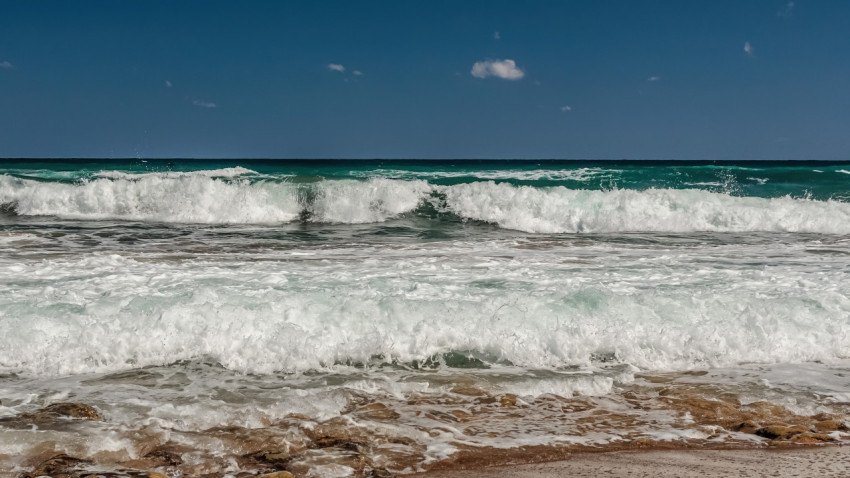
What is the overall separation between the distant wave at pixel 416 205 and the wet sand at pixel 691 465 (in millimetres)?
11919

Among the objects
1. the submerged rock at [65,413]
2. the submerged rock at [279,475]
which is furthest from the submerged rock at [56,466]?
the submerged rock at [279,475]

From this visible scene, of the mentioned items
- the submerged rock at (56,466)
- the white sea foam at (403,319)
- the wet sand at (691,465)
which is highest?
the white sea foam at (403,319)

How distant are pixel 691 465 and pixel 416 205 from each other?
48.0 feet

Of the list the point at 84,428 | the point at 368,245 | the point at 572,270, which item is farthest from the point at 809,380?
the point at 368,245

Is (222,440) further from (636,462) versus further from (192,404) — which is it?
(636,462)

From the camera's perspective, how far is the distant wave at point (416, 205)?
15.8 metres

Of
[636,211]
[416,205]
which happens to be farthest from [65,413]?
[636,211]

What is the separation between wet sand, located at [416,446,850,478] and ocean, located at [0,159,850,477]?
13cm

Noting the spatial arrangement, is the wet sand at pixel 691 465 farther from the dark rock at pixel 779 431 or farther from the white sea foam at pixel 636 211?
the white sea foam at pixel 636 211

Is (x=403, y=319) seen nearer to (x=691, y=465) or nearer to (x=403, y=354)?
(x=403, y=354)

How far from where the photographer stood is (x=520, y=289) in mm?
6637

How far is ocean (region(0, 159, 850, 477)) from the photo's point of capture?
134 inches

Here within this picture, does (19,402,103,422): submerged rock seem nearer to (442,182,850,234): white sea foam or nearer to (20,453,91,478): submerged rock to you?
(20,453,91,478): submerged rock

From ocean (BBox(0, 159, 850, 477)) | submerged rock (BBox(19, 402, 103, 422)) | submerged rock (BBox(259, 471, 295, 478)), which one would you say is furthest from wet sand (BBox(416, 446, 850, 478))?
submerged rock (BBox(19, 402, 103, 422))
